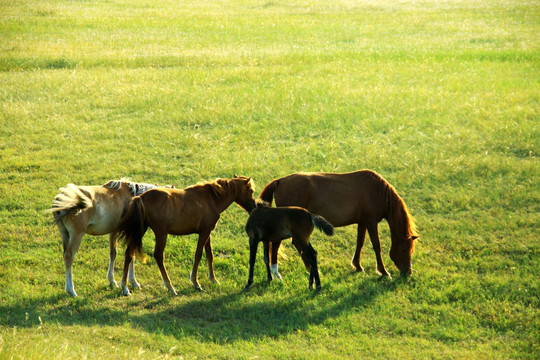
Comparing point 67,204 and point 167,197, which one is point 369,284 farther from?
point 67,204

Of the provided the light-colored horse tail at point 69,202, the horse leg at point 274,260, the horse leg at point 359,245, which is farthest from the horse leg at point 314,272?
the light-colored horse tail at point 69,202

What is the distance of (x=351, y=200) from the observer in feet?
32.8

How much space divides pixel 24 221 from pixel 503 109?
1281cm

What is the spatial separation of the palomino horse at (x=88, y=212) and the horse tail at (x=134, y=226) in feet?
1.10

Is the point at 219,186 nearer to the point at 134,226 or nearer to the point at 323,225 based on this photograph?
the point at 134,226

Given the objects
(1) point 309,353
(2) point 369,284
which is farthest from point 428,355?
(2) point 369,284

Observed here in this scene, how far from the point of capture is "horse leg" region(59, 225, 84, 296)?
352 inches

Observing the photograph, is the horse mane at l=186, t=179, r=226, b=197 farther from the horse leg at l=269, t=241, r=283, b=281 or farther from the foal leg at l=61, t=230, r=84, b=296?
the foal leg at l=61, t=230, r=84, b=296

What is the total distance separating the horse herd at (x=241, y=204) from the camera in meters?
9.01

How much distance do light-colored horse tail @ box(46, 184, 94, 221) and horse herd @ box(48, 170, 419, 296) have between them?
1 cm

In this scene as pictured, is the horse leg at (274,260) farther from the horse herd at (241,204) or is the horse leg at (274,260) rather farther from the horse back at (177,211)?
the horse back at (177,211)

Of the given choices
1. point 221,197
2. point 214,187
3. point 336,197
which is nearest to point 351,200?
point 336,197

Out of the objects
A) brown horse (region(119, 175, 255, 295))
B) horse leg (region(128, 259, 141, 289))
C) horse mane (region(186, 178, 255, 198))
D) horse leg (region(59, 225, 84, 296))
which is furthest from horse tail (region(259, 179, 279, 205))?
horse leg (region(59, 225, 84, 296))

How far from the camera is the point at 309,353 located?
7562 millimetres
